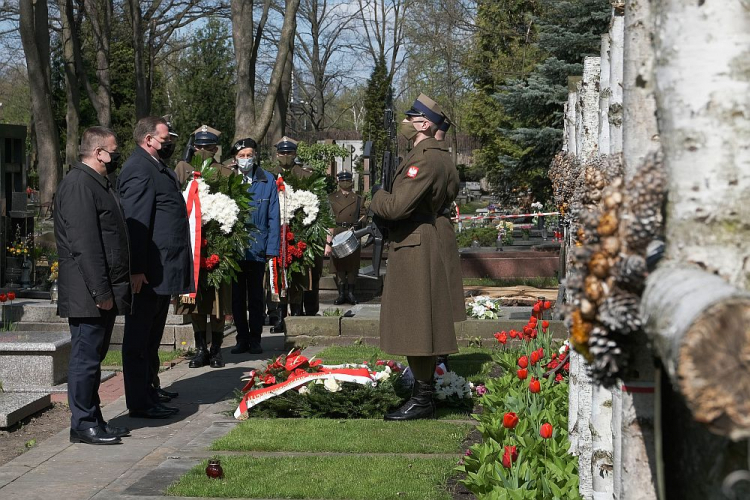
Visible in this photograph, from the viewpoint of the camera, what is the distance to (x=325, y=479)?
604cm

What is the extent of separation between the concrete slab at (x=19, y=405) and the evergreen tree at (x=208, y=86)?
36746 millimetres

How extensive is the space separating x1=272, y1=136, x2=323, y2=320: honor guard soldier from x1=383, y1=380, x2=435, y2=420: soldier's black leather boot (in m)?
5.37

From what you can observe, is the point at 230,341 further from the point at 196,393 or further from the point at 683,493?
the point at 683,493

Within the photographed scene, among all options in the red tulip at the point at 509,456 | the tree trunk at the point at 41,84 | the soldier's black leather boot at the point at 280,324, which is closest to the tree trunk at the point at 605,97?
the red tulip at the point at 509,456

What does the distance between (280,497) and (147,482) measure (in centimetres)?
82

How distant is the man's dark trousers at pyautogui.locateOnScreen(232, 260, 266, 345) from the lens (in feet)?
36.9

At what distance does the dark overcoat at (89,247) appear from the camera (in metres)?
6.91

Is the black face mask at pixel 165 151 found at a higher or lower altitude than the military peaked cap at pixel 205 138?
lower

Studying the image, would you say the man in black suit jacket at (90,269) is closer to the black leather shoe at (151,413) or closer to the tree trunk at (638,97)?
the black leather shoe at (151,413)

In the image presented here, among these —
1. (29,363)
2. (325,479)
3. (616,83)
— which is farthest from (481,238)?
(616,83)

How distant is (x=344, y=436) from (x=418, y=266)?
1.25 m

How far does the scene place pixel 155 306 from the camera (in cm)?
802

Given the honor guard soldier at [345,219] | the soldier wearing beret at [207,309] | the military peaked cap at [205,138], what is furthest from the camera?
the honor guard soldier at [345,219]

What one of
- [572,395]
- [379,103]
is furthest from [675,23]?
[379,103]
